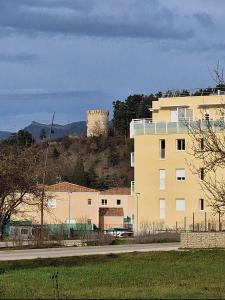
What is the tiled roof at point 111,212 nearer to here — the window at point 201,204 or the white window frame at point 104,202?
the white window frame at point 104,202

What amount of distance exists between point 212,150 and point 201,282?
42.0 ft

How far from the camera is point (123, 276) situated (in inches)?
1017

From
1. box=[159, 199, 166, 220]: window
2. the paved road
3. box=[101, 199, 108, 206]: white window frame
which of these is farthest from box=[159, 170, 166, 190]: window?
the paved road

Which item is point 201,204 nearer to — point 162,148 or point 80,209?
point 162,148

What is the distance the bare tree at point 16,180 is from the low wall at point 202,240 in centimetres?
1197

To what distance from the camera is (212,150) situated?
115ft

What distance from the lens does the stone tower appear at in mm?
166750

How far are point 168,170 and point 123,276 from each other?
53.1m

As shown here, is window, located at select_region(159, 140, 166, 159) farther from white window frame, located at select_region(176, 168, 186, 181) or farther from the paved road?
the paved road

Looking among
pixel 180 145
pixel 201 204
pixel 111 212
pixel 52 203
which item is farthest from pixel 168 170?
pixel 111 212

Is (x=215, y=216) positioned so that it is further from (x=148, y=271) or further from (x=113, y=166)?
(x=113, y=166)

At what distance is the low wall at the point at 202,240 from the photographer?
42.4 metres

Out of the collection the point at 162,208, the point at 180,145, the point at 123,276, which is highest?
the point at 180,145

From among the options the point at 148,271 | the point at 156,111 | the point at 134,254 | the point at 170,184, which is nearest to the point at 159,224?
the point at 170,184
